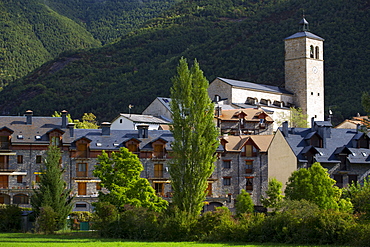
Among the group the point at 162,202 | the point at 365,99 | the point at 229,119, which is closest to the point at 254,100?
the point at 229,119

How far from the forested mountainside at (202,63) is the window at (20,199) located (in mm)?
65842

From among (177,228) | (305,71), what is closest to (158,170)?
(177,228)

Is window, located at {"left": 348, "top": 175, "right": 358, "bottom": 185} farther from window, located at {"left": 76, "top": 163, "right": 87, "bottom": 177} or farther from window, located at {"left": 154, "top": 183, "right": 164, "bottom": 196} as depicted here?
window, located at {"left": 76, "top": 163, "right": 87, "bottom": 177}

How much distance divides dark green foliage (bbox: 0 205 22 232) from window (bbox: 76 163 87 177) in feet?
39.1

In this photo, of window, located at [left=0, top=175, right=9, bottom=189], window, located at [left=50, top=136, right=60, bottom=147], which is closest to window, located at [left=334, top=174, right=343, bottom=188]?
window, located at [left=50, top=136, right=60, bottom=147]

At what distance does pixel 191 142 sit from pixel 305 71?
79982 millimetres

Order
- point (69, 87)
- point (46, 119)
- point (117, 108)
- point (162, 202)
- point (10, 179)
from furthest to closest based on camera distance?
point (69, 87)
point (117, 108)
point (46, 119)
point (10, 179)
point (162, 202)

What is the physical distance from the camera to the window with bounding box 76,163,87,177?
58.9 m

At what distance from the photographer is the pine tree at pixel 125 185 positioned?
154 feet

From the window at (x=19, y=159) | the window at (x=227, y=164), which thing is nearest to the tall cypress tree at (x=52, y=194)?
the window at (x=19, y=159)

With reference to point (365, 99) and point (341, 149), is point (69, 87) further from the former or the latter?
point (365, 99)

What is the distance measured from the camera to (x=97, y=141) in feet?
199

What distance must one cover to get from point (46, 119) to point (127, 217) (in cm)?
2502

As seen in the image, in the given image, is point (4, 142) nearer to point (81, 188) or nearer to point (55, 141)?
point (55, 141)
